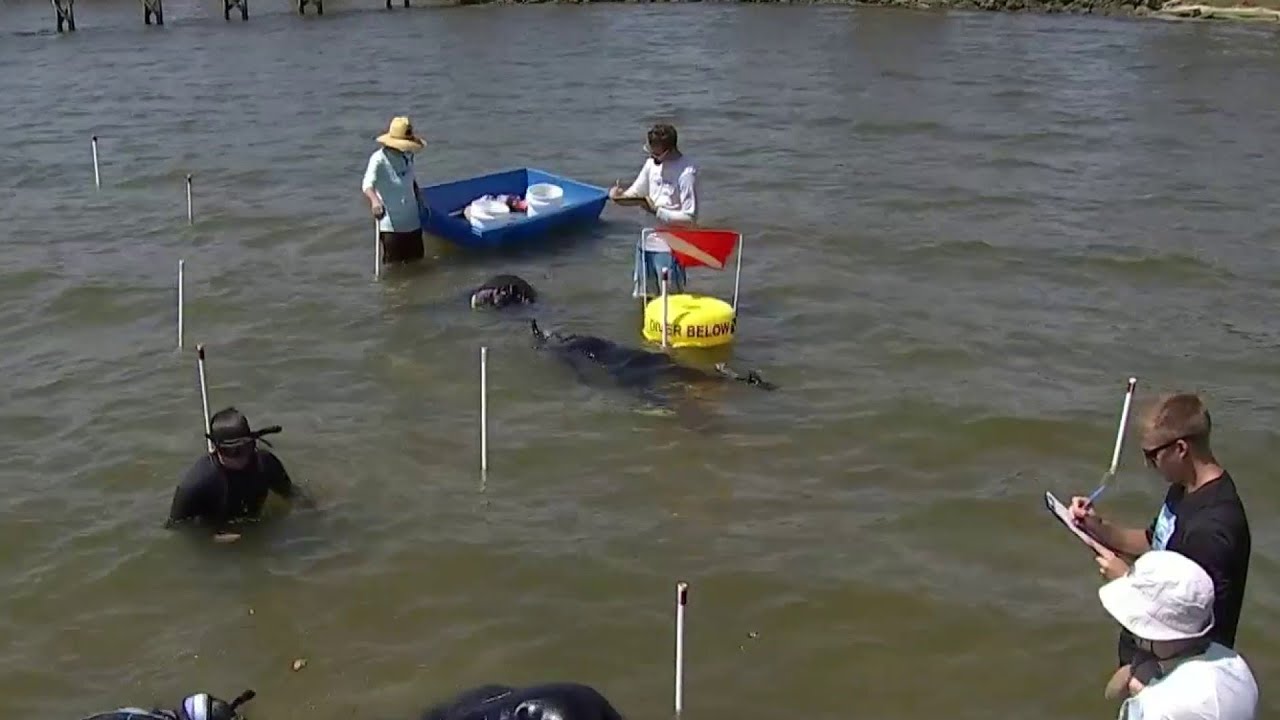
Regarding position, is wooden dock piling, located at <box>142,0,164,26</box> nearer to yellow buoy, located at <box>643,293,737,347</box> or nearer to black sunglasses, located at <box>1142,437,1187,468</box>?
yellow buoy, located at <box>643,293,737,347</box>

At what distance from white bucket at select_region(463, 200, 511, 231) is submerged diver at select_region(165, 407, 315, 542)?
673cm

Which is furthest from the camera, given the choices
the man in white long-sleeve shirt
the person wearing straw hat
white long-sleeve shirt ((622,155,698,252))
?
the person wearing straw hat

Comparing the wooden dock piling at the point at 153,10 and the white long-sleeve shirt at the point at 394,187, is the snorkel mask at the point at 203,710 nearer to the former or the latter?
the white long-sleeve shirt at the point at 394,187

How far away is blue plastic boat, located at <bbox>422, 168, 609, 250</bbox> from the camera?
14.3 m

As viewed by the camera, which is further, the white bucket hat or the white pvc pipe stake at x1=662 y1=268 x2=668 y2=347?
the white pvc pipe stake at x1=662 y1=268 x2=668 y2=347

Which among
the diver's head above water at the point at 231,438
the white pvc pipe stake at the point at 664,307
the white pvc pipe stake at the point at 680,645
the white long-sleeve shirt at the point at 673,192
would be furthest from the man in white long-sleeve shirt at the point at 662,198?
the white pvc pipe stake at the point at 680,645

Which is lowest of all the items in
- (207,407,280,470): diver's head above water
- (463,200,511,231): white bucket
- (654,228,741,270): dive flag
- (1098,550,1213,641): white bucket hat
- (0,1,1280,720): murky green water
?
(0,1,1280,720): murky green water

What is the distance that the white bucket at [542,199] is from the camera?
1522cm

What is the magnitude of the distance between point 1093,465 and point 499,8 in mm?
43768

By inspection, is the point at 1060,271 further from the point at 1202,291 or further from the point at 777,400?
the point at 777,400

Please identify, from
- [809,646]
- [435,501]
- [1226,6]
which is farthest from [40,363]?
[1226,6]

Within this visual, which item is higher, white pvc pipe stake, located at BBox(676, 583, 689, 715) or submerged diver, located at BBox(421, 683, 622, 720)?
submerged diver, located at BBox(421, 683, 622, 720)

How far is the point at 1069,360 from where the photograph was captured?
11367 mm

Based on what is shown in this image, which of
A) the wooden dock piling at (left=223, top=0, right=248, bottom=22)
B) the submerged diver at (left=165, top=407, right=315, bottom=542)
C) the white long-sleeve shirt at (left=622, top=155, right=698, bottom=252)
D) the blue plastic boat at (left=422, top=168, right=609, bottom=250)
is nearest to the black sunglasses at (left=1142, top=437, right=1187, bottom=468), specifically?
the submerged diver at (left=165, top=407, right=315, bottom=542)
